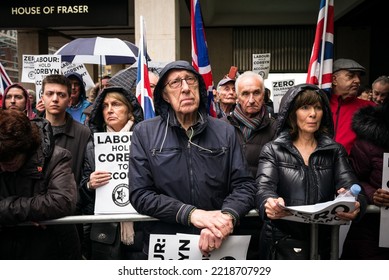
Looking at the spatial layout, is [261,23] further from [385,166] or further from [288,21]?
[385,166]

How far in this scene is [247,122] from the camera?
3.65 metres

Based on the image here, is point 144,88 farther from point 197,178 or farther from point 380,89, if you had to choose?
point 380,89

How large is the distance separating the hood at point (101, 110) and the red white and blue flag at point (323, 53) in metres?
1.81

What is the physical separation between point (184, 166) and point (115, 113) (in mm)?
1186

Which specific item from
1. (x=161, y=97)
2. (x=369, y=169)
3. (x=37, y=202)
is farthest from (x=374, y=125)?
(x=37, y=202)

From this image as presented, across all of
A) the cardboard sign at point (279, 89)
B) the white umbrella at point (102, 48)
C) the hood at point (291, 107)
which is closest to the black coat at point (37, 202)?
the hood at point (291, 107)

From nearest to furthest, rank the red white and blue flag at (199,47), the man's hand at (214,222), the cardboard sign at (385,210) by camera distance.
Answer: the man's hand at (214,222)
the cardboard sign at (385,210)
the red white and blue flag at (199,47)

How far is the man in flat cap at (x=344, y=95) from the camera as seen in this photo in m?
4.41

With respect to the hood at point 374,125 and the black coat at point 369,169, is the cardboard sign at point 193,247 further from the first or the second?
the hood at point 374,125

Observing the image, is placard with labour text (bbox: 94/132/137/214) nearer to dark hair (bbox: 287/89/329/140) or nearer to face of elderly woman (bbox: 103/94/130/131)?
face of elderly woman (bbox: 103/94/130/131)

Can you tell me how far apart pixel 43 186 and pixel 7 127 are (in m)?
0.39

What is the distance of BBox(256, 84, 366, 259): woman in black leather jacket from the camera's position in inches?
105
